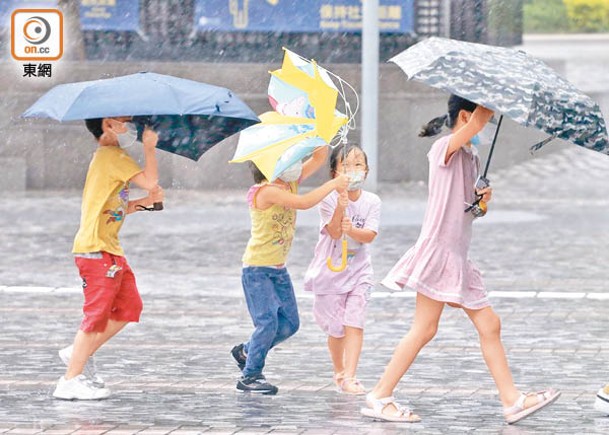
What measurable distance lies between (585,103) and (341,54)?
14.8 meters

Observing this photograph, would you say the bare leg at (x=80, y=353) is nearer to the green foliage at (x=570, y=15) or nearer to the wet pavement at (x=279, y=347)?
the wet pavement at (x=279, y=347)

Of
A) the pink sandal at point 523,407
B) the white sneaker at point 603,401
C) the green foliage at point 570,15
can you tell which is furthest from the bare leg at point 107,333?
the green foliage at point 570,15

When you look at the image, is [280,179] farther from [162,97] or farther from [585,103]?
[585,103]

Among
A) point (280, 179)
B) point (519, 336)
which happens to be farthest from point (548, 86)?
point (519, 336)

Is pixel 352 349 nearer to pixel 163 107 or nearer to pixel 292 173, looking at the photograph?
pixel 292 173

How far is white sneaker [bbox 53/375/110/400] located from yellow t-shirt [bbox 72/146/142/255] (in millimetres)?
656

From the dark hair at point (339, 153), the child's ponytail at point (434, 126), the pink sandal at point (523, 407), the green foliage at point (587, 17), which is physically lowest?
the green foliage at point (587, 17)

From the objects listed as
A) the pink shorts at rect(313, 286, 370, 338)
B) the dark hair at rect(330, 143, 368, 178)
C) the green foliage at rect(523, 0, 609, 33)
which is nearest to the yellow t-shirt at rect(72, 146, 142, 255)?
the dark hair at rect(330, 143, 368, 178)

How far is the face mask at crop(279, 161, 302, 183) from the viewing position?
8.21 meters

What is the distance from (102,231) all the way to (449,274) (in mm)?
1759

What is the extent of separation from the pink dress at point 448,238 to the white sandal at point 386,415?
0.54m

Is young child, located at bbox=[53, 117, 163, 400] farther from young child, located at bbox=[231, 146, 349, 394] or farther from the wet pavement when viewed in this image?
young child, located at bbox=[231, 146, 349, 394]

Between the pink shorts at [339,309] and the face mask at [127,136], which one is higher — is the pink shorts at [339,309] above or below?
below

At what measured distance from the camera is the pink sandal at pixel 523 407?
749 centimetres
